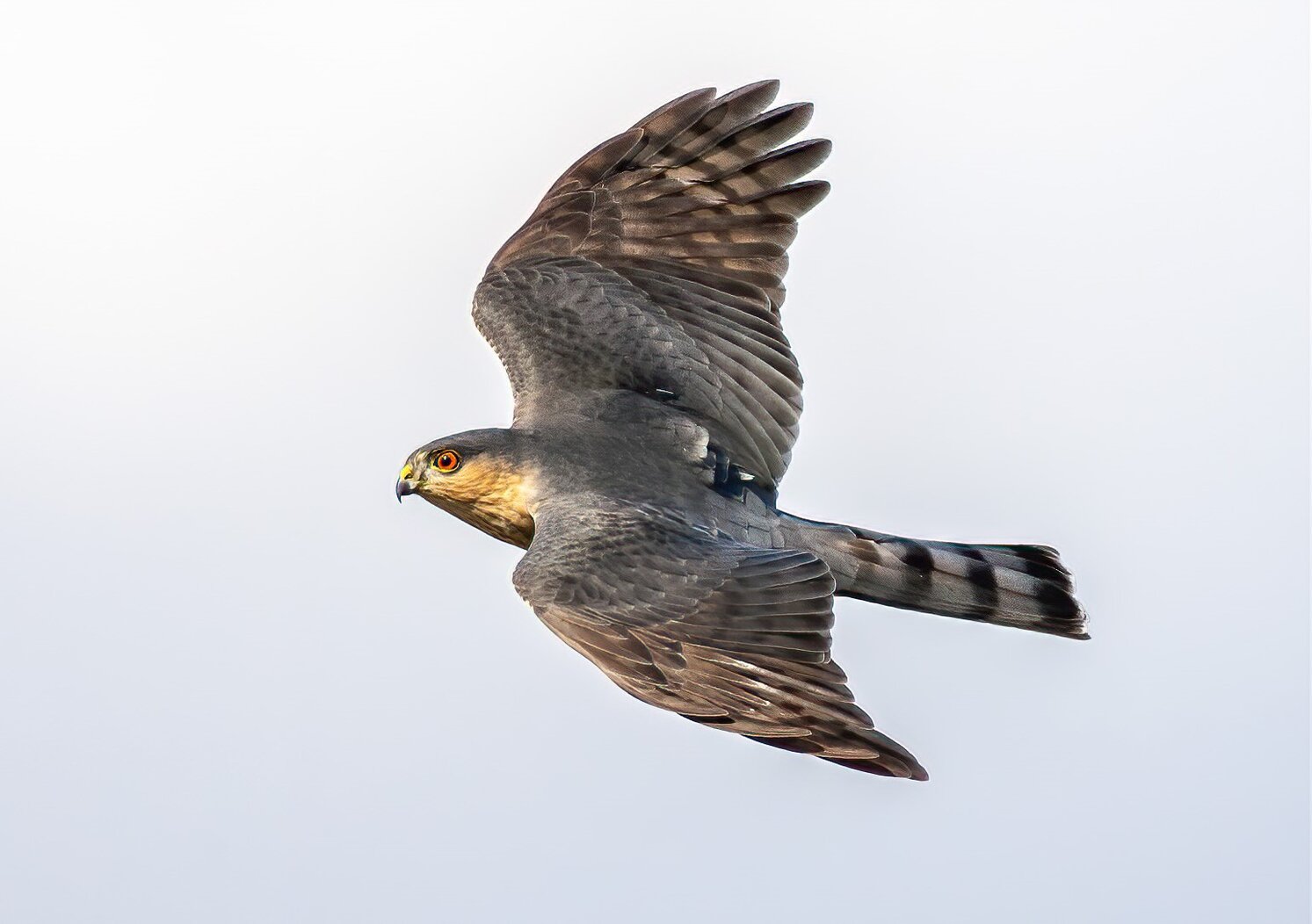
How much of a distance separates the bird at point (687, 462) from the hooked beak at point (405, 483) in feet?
0.07

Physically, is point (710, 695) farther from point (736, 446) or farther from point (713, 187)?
point (713, 187)

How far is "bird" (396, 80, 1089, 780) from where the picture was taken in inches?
344

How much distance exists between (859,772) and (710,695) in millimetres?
779

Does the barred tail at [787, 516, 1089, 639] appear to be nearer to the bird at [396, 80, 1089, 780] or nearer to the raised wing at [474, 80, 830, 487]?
the bird at [396, 80, 1089, 780]

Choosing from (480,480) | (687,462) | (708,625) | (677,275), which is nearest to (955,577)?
(687,462)

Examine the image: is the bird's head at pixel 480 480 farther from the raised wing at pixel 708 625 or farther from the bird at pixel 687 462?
the raised wing at pixel 708 625

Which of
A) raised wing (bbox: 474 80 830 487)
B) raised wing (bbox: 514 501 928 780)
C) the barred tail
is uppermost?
raised wing (bbox: 474 80 830 487)

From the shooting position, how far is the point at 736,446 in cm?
1104

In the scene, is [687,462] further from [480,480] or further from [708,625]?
[708,625]

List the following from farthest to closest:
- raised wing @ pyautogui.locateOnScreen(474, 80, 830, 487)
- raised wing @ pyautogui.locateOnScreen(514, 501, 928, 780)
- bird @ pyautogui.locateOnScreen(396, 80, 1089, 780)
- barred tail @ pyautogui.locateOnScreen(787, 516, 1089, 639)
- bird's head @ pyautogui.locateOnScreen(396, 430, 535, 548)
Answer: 1. raised wing @ pyautogui.locateOnScreen(474, 80, 830, 487)
2. bird's head @ pyautogui.locateOnScreen(396, 430, 535, 548)
3. barred tail @ pyautogui.locateOnScreen(787, 516, 1089, 639)
4. bird @ pyautogui.locateOnScreen(396, 80, 1089, 780)
5. raised wing @ pyautogui.locateOnScreen(514, 501, 928, 780)

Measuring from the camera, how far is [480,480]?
1075 centimetres

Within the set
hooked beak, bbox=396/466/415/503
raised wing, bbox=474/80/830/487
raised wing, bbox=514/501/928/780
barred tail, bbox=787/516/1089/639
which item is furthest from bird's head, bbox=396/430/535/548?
barred tail, bbox=787/516/1089/639

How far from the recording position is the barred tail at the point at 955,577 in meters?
10.5

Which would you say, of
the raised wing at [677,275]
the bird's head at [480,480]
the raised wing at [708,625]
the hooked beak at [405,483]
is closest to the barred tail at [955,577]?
the raised wing at [677,275]
